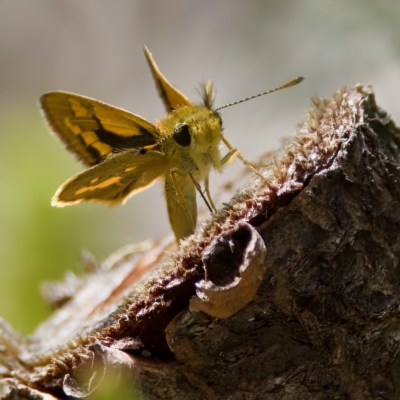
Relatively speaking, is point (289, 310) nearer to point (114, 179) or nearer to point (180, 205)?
point (180, 205)

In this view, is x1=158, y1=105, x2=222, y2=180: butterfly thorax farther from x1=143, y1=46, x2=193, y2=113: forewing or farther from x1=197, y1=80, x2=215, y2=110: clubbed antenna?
x1=143, y1=46, x2=193, y2=113: forewing

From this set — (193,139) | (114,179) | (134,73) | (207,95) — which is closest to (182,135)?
(193,139)

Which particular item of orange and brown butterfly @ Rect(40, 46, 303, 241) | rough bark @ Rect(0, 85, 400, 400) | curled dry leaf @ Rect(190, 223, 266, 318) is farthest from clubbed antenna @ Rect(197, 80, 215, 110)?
curled dry leaf @ Rect(190, 223, 266, 318)

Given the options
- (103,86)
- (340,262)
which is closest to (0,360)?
(340,262)

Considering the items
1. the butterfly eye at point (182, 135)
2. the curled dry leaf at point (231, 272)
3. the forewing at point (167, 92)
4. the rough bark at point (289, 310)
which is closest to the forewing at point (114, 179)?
the butterfly eye at point (182, 135)

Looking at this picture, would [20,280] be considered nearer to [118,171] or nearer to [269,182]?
[118,171]
